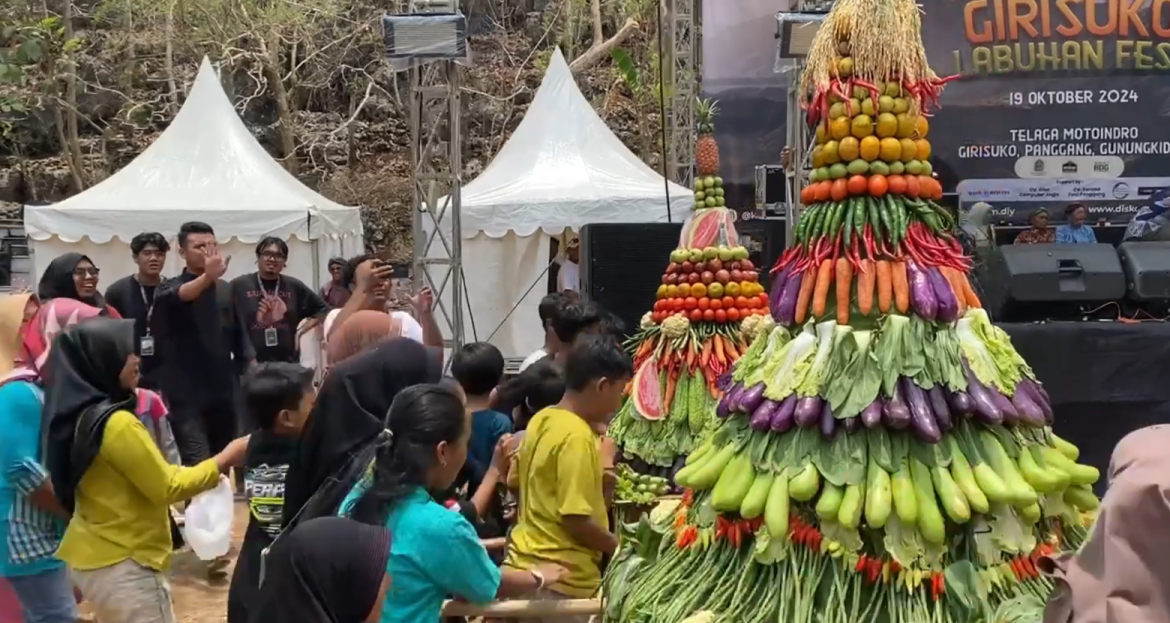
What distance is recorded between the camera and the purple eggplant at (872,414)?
2.08 metres

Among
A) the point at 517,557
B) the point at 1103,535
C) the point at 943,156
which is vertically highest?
the point at 943,156

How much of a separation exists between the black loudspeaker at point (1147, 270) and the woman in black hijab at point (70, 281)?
4.99 meters

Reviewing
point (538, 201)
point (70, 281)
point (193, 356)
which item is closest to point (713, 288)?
point (193, 356)

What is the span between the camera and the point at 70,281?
198 inches

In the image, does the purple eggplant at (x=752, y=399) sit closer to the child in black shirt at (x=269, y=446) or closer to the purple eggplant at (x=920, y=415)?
the purple eggplant at (x=920, y=415)

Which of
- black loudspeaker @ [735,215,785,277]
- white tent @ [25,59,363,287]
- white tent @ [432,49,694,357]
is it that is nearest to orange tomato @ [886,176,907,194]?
black loudspeaker @ [735,215,785,277]

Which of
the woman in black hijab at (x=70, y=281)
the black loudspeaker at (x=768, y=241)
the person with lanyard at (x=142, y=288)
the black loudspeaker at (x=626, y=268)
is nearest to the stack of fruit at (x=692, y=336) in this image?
the woman in black hijab at (x=70, y=281)

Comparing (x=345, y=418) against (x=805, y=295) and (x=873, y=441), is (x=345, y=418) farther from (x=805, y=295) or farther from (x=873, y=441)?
(x=873, y=441)

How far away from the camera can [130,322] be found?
9.66ft

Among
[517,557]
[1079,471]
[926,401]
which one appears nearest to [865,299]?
[926,401]

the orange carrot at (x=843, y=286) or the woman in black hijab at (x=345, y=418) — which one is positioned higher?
the orange carrot at (x=843, y=286)

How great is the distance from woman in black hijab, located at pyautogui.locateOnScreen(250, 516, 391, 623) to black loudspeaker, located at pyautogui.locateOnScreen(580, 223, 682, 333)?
5.05m

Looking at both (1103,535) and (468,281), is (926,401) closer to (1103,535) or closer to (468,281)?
(1103,535)

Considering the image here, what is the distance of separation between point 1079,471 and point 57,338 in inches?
101
